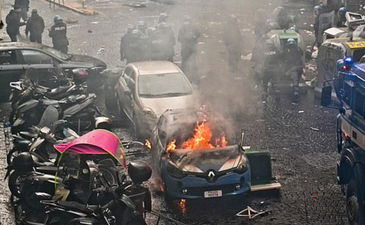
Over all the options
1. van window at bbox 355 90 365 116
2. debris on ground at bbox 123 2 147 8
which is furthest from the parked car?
debris on ground at bbox 123 2 147 8

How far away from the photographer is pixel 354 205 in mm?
9250

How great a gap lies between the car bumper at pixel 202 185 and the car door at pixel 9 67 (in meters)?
8.04

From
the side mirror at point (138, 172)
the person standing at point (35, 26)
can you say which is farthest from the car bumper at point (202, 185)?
the person standing at point (35, 26)

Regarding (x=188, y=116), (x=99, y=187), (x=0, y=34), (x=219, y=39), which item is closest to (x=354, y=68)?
(x=188, y=116)

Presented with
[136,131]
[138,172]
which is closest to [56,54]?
[136,131]

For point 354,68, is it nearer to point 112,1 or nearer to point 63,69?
point 63,69

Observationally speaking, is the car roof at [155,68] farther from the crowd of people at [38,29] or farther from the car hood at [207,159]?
the crowd of people at [38,29]

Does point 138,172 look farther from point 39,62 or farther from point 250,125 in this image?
point 39,62

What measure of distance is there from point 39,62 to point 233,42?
6.22 metres

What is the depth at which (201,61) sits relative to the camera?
71.5 ft

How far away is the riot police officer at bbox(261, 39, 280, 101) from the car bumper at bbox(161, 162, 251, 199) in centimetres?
692

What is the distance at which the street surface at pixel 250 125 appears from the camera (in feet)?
34.6

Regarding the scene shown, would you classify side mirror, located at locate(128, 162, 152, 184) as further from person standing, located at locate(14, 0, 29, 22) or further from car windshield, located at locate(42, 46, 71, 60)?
person standing, located at locate(14, 0, 29, 22)

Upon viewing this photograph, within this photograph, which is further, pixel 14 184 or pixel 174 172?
pixel 14 184
